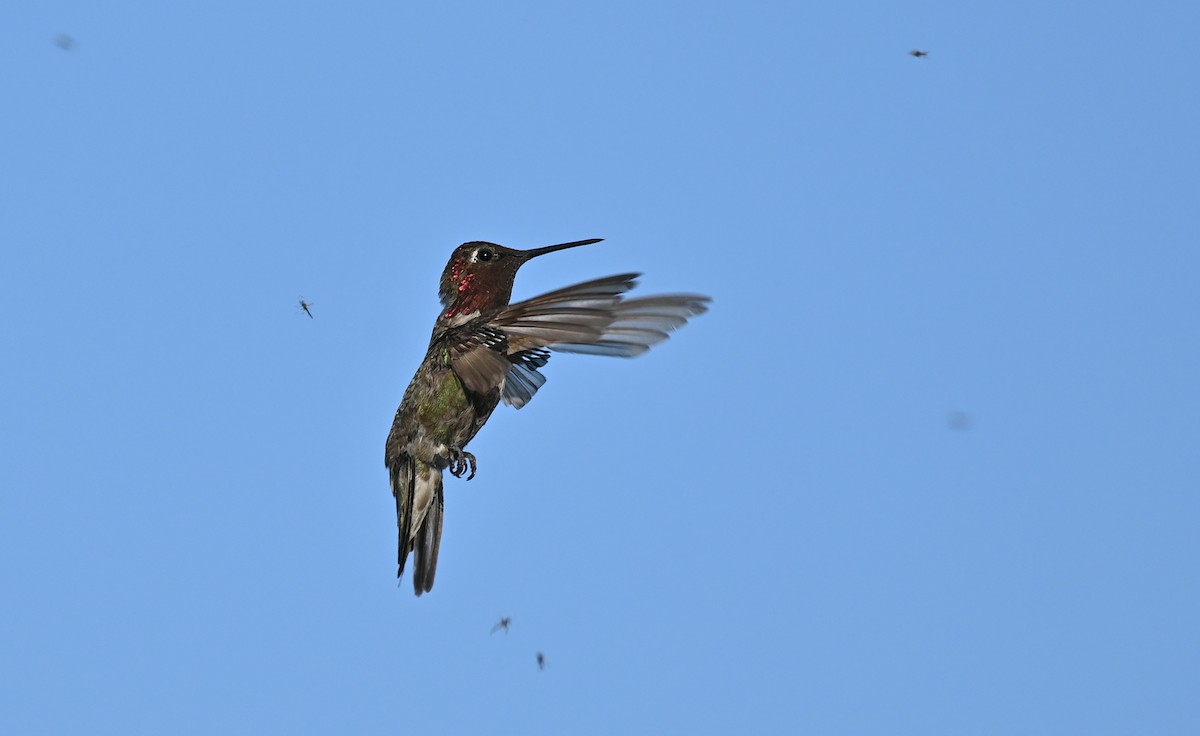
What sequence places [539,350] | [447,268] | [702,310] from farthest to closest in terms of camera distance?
1. [447,268]
2. [539,350]
3. [702,310]

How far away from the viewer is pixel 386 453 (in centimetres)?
1513

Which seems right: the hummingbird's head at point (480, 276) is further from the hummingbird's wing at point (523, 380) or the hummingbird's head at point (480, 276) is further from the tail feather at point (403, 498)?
the tail feather at point (403, 498)

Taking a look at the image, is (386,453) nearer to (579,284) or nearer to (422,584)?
(422,584)

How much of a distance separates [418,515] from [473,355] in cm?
211

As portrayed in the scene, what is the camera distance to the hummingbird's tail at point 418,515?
45.1 ft

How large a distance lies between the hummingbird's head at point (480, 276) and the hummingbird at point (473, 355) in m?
0.01

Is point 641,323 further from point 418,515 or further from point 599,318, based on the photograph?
point 418,515

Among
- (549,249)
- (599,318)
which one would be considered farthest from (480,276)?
(599,318)

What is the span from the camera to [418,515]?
14.2 m

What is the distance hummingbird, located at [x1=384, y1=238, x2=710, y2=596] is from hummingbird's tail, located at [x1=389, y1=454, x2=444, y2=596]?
0.01 meters

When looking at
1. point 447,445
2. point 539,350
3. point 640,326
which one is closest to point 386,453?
point 447,445

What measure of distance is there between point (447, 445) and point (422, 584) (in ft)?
5.16

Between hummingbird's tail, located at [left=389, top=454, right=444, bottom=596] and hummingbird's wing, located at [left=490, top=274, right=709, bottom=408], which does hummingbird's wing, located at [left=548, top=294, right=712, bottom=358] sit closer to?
hummingbird's wing, located at [left=490, top=274, right=709, bottom=408]

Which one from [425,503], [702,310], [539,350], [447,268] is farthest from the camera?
[447,268]
